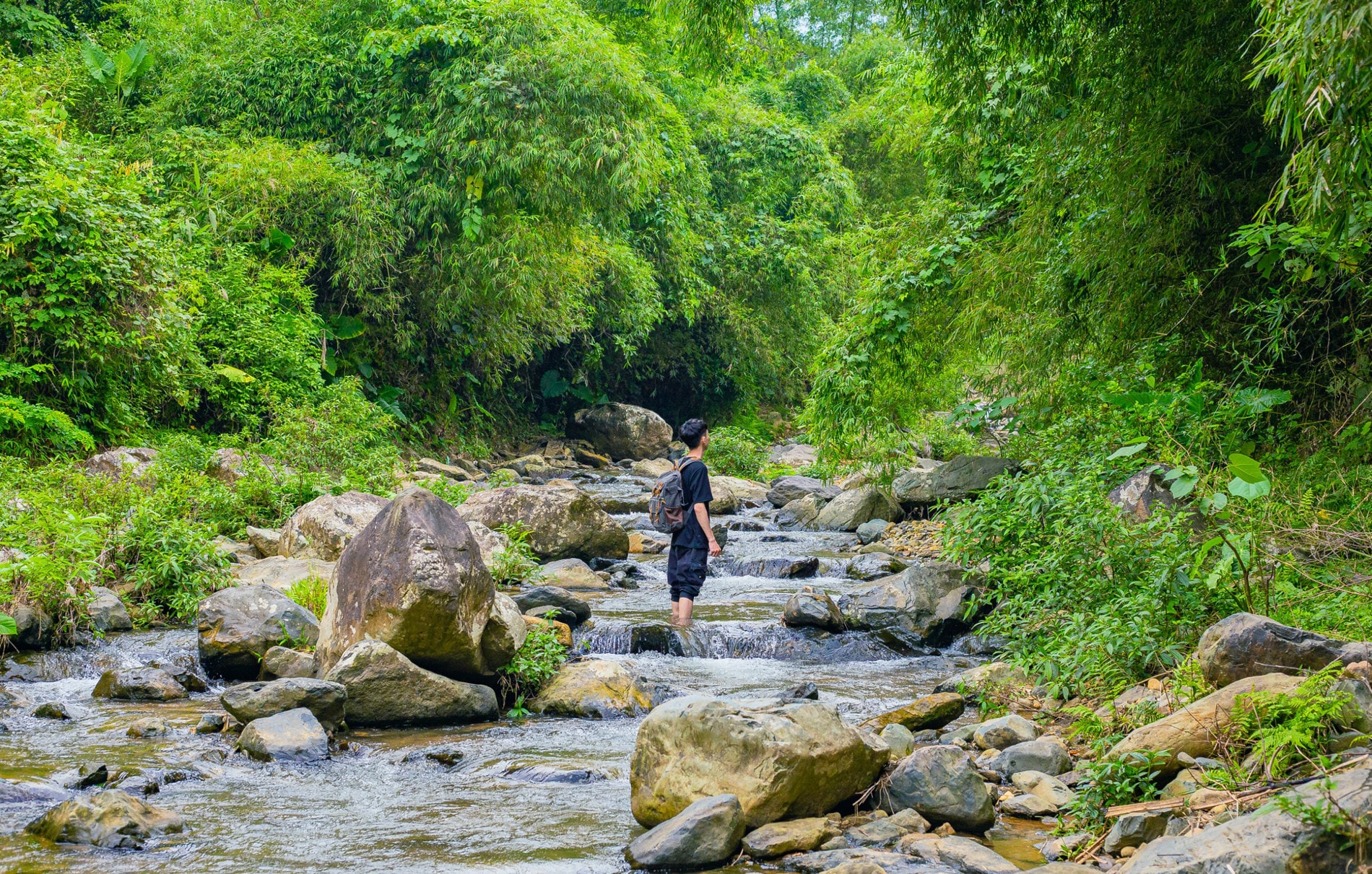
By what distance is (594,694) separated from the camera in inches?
249

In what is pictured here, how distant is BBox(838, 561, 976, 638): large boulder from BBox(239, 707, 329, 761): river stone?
14.9 feet

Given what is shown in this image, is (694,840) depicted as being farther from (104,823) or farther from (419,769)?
(104,823)

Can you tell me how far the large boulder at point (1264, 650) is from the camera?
4.05 metres

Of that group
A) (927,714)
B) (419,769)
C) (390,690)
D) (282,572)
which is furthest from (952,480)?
(419,769)

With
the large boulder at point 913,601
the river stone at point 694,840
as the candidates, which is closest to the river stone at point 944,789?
the river stone at point 694,840

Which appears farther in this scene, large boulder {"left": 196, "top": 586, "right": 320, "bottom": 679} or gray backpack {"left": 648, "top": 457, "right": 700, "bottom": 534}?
gray backpack {"left": 648, "top": 457, "right": 700, "bottom": 534}

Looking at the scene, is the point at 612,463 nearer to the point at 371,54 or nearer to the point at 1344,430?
the point at 371,54

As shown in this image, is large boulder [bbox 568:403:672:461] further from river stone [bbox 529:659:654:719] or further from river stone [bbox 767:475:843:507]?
river stone [bbox 529:659:654:719]

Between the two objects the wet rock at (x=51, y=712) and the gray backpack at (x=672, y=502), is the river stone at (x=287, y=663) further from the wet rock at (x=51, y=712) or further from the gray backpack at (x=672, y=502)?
the gray backpack at (x=672, y=502)

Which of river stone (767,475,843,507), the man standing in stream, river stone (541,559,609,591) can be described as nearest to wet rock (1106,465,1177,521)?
the man standing in stream

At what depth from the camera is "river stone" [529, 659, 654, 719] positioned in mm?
6281

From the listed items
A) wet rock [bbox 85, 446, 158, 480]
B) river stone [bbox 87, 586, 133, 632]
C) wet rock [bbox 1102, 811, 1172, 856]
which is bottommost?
wet rock [bbox 1102, 811, 1172, 856]

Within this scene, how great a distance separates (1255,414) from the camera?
6.26m

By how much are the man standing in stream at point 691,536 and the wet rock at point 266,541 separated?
3.87 meters
